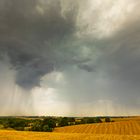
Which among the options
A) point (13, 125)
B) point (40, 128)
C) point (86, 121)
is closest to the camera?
point (40, 128)

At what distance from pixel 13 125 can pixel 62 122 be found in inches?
1094

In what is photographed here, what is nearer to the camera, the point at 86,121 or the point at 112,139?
the point at 112,139

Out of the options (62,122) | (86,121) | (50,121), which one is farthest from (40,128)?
(86,121)

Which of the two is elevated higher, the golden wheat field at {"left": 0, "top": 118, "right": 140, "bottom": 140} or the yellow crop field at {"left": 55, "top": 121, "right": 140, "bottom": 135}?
the yellow crop field at {"left": 55, "top": 121, "right": 140, "bottom": 135}

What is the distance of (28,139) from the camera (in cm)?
3972

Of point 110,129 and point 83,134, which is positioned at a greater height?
point 110,129

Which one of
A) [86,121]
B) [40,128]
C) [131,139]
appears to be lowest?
[131,139]

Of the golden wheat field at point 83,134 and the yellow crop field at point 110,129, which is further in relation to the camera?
the yellow crop field at point 110,129

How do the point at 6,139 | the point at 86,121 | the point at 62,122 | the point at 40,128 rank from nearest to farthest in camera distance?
the point at 6,139 → the point at 40,128 → the point at 62,122 → the point at 86,121

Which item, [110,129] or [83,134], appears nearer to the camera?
[83,134]

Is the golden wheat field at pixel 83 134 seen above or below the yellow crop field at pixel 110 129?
below

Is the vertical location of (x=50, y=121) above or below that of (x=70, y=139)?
above

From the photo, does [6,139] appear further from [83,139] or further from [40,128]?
[40,128]

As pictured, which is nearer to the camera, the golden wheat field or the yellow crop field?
the golden wheat field
